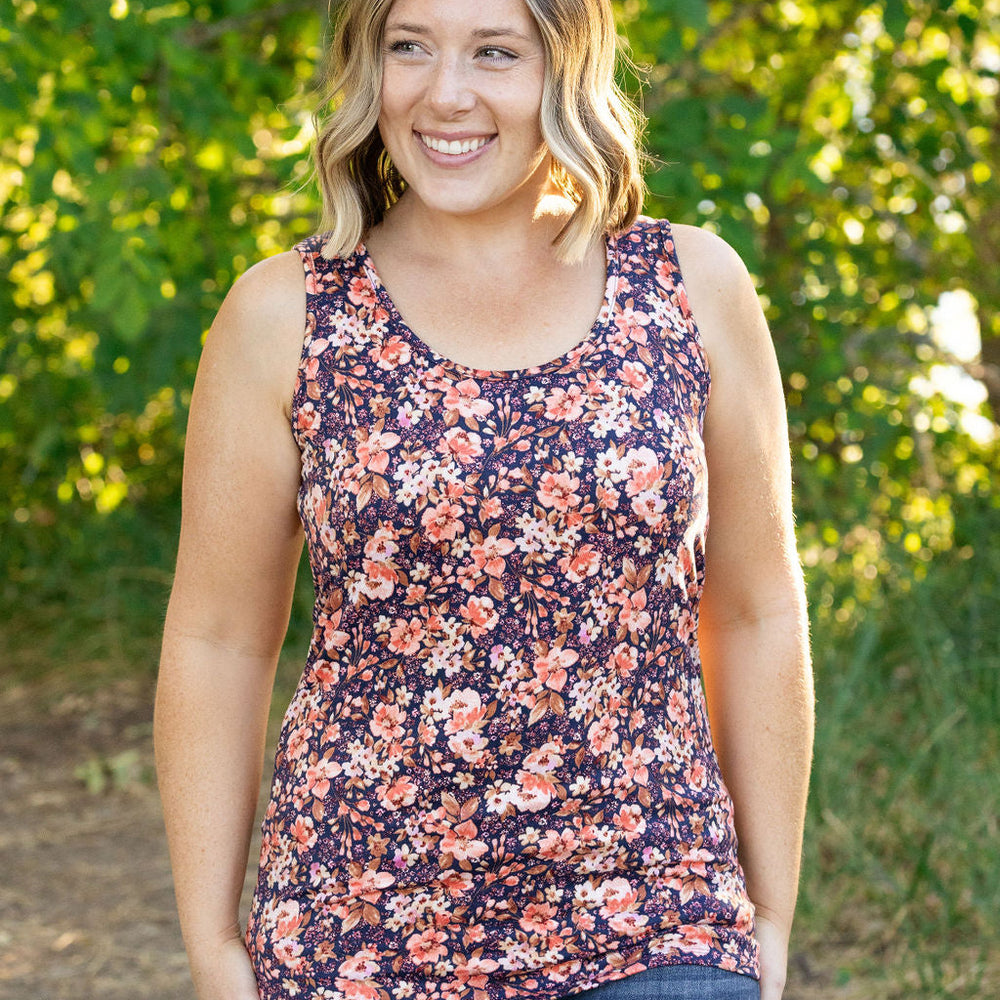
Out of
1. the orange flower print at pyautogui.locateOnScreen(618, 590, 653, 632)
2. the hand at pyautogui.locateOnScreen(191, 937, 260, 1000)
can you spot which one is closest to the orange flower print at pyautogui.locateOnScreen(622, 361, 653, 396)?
the orange flower print at pyautogui.locateOnScreen(618, 590, 653, 632)

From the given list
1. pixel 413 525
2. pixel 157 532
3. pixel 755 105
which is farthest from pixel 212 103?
pixel 413 525

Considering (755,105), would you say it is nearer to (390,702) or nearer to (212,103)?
(212,103)

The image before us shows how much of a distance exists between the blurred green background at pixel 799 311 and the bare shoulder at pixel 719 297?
150cm

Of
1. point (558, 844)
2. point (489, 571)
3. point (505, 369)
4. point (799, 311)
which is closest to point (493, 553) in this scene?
point (489, 571)

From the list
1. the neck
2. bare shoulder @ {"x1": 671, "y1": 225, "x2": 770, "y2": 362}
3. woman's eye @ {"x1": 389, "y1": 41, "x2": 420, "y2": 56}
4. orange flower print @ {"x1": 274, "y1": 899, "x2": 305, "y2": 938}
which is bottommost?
orange flower print @ {"x1": 274, "y1": 899, "x2": 305, "y2": 938}

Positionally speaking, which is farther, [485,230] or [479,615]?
[485,230]

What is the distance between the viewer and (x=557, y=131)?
172cm

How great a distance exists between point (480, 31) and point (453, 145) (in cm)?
14

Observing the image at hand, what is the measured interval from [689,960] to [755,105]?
106 inches

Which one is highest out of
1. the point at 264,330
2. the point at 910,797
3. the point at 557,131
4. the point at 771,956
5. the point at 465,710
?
the point at 557,131

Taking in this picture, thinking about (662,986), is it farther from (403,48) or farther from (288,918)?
(403,48)

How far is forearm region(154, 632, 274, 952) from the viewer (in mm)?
1743

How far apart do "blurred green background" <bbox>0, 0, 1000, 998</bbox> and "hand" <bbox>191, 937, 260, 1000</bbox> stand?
1806 mm

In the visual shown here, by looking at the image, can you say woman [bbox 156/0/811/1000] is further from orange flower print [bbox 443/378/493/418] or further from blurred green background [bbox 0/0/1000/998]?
blurred green background [bbox 0/0/1000/998]
